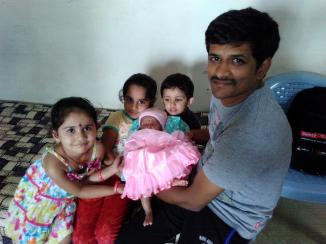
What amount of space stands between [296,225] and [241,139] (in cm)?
131

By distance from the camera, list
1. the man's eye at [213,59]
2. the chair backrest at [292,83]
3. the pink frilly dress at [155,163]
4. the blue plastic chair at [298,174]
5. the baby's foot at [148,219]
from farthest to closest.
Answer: the chair backrest at [292,83]
the blue plastic chair at [298,174]
the baby's foot at [148,219]
the pink frilly dress at [155,163]
the man's eye at [213,59]

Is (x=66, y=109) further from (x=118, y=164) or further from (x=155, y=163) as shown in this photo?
(x=155, y=163)

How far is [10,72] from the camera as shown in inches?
89.0

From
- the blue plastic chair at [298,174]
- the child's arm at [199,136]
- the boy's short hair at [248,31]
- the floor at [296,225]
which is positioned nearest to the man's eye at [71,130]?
the child's arm at [199,136]

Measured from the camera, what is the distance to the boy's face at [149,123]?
4.90 feet

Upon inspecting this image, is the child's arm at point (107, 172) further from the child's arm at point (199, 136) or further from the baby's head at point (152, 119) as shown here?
the child's arm at point (199, 136)

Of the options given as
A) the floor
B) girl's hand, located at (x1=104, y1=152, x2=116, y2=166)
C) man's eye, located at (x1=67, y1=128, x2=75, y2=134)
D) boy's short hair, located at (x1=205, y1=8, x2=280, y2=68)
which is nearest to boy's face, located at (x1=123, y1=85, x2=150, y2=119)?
girl's hand, located at (x1=104, y1=152, x2=116, y2=166)

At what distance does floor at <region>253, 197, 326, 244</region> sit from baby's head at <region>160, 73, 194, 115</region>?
0.98 m

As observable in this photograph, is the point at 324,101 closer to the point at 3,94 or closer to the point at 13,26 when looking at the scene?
the point at 13,26

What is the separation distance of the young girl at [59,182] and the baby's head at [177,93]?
0.43 m

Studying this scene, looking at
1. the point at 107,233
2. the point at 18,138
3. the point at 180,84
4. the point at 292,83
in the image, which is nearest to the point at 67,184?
the point at 107,233

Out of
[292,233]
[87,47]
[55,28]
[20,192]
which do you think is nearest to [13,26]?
[55,28]

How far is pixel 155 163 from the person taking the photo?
1263mm

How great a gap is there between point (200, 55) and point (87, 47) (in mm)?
787
